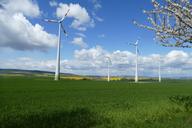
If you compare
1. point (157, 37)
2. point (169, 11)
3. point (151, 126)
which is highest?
point (169, 11)

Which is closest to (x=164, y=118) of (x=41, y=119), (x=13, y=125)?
(x=41, y=119)

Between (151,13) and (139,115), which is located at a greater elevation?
(151,13)

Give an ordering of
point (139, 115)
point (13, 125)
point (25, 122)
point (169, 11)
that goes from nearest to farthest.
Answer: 1. point (13, 125)
2. point (25, 122)
3. point (169, 11)
4. point (139, 115)

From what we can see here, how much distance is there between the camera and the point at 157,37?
19.7m

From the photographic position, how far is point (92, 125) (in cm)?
1585

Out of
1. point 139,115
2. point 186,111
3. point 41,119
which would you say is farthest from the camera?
point 186,111

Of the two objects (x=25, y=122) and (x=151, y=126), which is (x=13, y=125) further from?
(x=151, y=126)

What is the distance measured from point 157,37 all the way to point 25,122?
8.26 meters

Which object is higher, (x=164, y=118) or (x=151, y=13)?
(x=151, y=13)

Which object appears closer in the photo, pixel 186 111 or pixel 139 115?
pixel 139 115

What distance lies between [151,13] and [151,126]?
20.9ft

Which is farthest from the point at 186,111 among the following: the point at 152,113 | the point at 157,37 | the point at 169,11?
the point at 169,11

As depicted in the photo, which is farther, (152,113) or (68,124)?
(152,113)

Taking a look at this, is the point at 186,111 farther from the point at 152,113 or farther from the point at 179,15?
the point at 179,15
